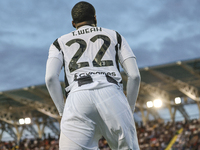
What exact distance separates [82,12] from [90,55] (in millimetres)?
433

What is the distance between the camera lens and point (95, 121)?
2.38 m

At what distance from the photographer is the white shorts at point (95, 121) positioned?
230 cm

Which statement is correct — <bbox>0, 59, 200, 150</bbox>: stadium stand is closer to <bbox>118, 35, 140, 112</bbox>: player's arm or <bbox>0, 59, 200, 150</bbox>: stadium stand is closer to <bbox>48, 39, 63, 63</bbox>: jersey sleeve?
<bbox>118, 35, 140, 112</bbox>: player's arm

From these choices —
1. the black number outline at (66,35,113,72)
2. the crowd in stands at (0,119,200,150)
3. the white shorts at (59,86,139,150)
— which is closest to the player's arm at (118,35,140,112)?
the black number outline at (66,35,113,72)

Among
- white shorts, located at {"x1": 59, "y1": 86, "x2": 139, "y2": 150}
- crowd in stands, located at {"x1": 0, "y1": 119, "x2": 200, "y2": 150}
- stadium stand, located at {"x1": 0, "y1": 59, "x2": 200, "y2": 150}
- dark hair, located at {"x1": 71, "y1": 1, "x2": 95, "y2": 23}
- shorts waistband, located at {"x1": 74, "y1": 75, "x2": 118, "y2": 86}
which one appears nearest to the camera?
white shorts, located at {"x1": 59, "y1": 86, "x2": 139, "y2": 150}

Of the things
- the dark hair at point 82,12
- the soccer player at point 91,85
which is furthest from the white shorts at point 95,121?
the dark hair at point 82,12

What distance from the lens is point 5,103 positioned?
3053cm

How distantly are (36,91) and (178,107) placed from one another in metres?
17.7

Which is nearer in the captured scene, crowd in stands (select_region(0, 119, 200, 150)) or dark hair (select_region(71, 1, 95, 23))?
dark hair (select_region(71, 1, 95, 23))

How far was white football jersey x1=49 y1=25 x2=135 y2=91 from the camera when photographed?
2.49 metres

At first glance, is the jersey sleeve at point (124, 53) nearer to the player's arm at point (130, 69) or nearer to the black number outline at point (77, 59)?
the player's arm at point (130, 69)

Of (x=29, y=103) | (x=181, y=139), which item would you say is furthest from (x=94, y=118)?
(x=29, y=103)

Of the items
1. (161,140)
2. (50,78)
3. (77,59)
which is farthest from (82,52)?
(161,140)

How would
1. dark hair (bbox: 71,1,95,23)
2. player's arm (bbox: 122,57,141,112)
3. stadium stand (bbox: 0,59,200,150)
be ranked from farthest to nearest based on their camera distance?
stadium stand (bbox: 0,59,200,150), dark hair (bbox: 71,1,95,23), player's arm (bbox: 122,57,141,112)
